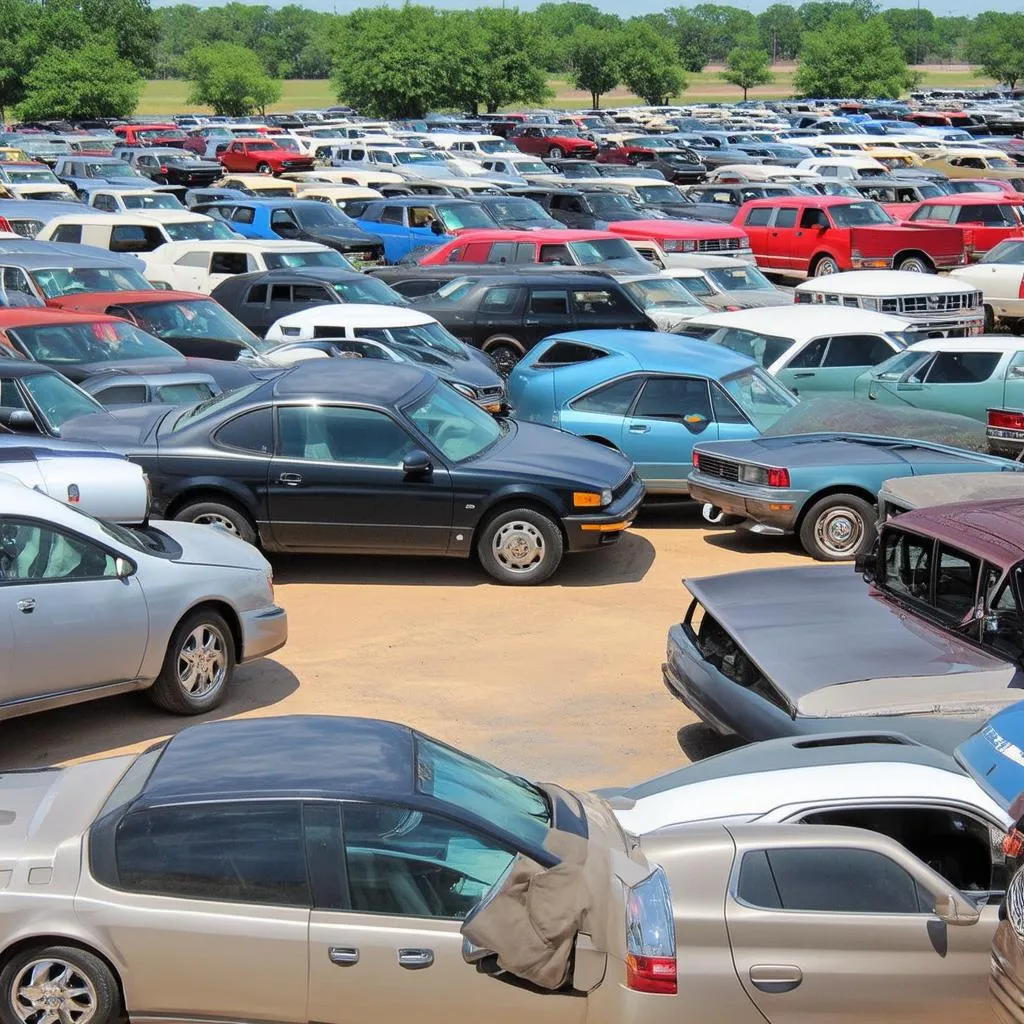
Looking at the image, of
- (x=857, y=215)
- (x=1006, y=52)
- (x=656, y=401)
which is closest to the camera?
(x=656, y=401)

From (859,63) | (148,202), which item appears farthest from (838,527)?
(859,63)

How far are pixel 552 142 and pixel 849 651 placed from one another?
1888 inches

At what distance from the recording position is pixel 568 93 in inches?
4537

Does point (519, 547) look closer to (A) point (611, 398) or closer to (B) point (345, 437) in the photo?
(B) point (345, 437)

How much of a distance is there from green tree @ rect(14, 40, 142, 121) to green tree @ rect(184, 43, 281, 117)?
13.6 metres

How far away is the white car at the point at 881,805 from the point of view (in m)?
6.00

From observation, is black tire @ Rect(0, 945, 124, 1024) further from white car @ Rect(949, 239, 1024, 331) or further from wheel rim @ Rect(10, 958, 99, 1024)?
white car @ Rect(949, 239, 1024, 331)

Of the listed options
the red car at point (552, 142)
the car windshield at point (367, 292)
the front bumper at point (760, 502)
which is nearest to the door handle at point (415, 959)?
the front bumper at point (760, 502)

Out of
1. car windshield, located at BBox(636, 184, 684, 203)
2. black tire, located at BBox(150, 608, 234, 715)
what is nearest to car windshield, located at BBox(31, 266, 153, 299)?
black tire, located at BBox(150, 608, 234, 715)

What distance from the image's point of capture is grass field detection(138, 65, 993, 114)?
100375mm

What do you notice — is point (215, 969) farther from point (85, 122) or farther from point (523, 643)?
point (85, 122)

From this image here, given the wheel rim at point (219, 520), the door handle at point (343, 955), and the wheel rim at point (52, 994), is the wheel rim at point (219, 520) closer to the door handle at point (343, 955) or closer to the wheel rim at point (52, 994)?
the wheel rim at point (52, 994)

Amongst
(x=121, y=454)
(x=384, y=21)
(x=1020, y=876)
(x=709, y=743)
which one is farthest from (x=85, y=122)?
(x=1020, y=876)

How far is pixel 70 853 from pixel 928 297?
1760 centimetres
